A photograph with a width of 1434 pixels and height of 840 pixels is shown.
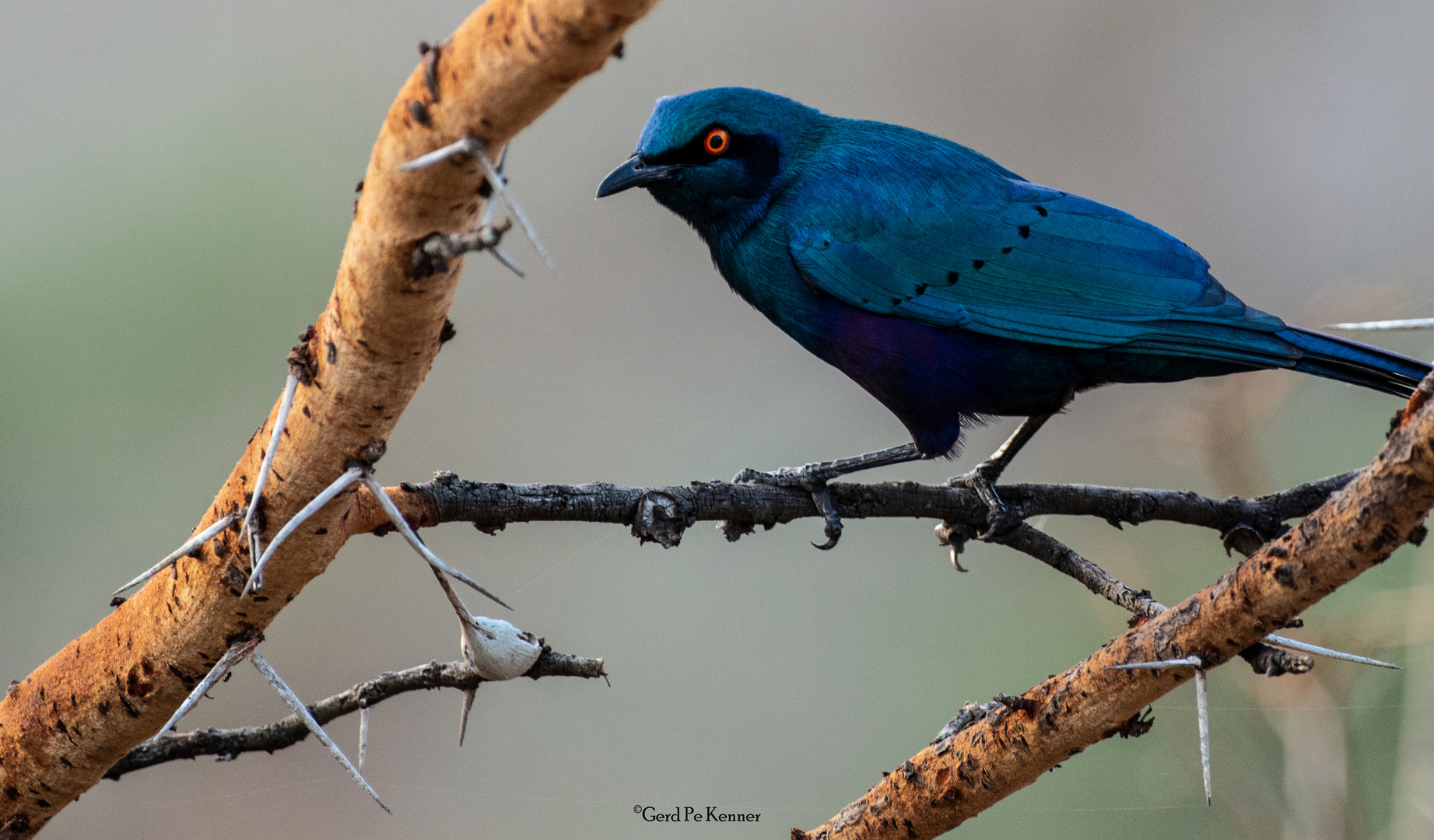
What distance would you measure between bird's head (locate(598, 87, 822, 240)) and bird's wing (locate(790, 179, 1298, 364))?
263 millimetres

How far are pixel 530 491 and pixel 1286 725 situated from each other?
2725 millimetres

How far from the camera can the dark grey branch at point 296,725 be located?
2.19 m

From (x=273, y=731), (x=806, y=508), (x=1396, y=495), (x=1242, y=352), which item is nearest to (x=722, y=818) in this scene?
(x=806, y=508)

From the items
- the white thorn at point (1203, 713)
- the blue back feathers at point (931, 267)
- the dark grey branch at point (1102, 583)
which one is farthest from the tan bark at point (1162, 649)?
the blue back feathers at point (931, 267)

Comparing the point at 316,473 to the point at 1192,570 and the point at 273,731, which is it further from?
the point at 1192,570

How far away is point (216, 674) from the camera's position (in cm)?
182

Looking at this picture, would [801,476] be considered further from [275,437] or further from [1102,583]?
[275,437]

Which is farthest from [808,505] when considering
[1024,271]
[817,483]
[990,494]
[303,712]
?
[303,712]

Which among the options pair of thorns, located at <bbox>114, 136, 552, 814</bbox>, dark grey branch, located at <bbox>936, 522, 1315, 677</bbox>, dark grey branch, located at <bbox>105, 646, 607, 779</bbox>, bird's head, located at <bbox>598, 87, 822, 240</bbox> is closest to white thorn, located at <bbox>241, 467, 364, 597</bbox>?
pair of thorns, located at <bbox>114, 136, 552, 814</bbox>

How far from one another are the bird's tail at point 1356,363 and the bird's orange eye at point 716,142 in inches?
68.7

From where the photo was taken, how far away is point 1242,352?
304cm

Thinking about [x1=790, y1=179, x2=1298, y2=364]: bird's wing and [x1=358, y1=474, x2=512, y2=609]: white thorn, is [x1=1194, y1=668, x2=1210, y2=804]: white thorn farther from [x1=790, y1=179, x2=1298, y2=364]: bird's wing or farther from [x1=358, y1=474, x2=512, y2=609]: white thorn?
[x1=790, y1=179, x2=1298, y2=364]: bird's wing

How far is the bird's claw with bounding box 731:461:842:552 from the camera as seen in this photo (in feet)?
9.74

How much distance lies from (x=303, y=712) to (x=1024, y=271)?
2.47 metres
